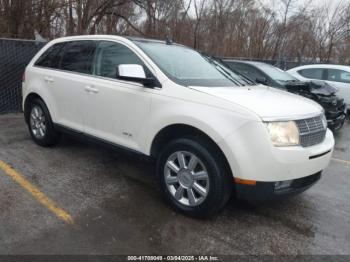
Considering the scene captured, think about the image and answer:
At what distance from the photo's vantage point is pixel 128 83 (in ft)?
12.6

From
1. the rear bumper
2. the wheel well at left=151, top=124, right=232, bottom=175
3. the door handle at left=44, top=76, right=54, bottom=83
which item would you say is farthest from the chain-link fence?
the rear bumper

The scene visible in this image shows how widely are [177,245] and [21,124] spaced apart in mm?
4929

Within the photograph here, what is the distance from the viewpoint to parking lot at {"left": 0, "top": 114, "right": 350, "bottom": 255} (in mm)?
2941

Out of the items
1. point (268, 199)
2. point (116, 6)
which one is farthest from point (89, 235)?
point (116, 6)

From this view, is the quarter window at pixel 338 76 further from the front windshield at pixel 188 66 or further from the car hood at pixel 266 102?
the car hood at pixel 266 102

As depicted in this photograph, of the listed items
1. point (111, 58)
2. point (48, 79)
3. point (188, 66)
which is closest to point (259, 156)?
point (188, 66)

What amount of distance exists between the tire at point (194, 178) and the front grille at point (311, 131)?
2.49ft

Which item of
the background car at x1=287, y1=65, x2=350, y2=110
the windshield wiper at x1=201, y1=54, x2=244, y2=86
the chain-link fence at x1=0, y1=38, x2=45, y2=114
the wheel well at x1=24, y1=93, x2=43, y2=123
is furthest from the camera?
the background car at x1=287, y1=65, x2=350, y2=110

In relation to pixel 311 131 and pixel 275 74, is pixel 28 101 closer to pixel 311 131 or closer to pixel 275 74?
pixel 311 131

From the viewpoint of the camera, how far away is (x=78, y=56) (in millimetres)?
4641

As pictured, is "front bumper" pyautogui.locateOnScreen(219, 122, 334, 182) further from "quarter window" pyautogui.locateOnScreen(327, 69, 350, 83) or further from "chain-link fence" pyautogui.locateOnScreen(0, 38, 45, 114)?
"quarter window" pyautogui.locateOnScreen(327, 69, 350, 83)

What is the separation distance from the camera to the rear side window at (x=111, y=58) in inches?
158

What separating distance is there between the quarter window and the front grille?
7.60 meters

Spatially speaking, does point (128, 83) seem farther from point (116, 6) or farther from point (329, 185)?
point (116, 6)
